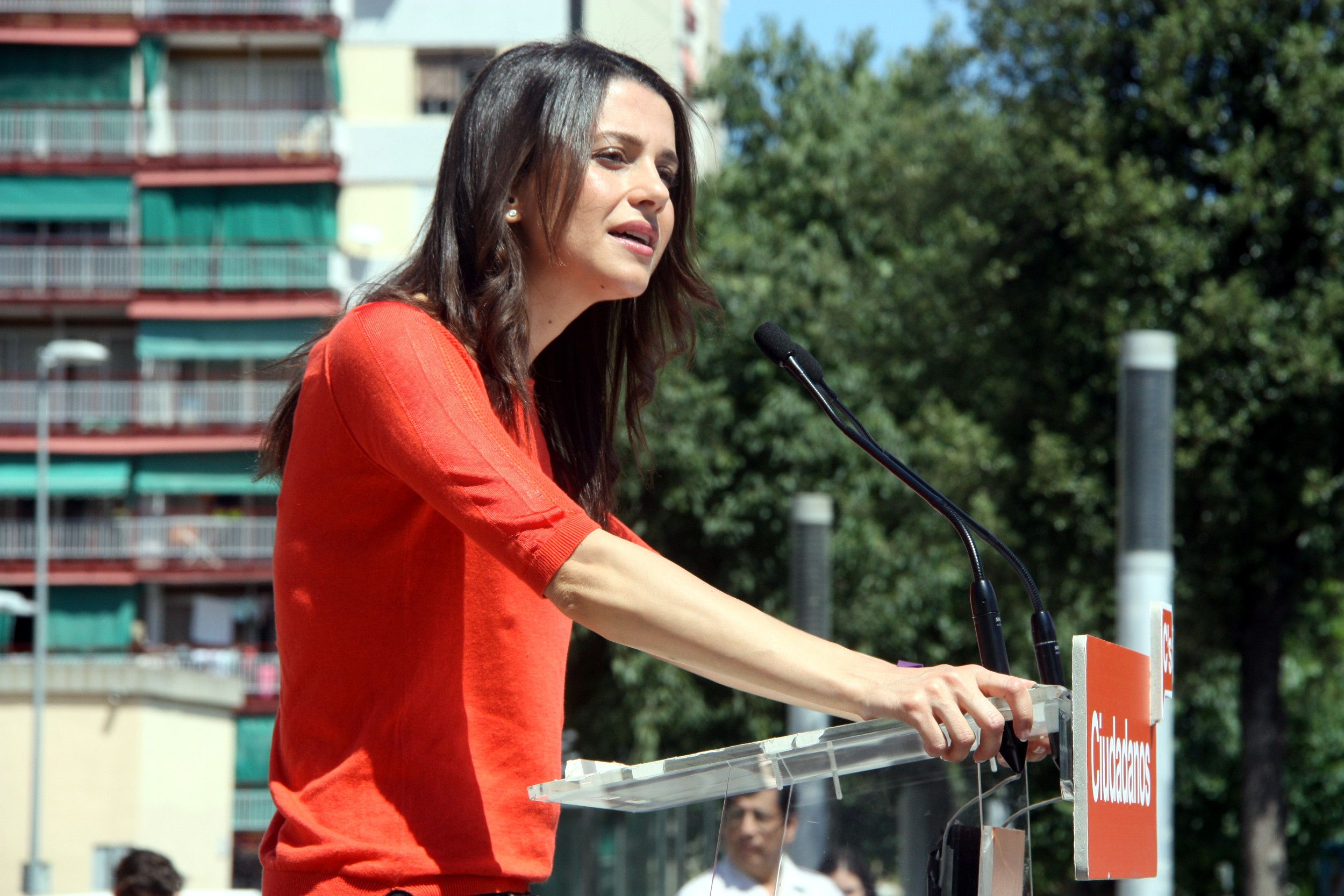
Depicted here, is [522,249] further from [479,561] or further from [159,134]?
[159,134]

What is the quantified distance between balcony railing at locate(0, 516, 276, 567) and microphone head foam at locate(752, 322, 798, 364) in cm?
3256

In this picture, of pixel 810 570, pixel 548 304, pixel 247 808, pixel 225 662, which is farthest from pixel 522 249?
pixel 225 662

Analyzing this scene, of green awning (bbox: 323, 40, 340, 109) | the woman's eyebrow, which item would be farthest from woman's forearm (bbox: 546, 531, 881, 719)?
green awning (bbox: 323, 40, 340, 109)

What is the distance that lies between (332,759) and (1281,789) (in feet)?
57.3

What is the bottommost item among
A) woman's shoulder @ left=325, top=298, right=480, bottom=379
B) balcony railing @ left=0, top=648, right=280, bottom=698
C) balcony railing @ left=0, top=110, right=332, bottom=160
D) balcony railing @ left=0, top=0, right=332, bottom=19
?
balcony railing @ left=0, top=648, right=280, bottom=698

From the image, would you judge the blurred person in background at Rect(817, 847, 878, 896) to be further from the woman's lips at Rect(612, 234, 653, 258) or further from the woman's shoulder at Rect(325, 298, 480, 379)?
the woman's lips at Rect(612, 234, 653, 258)

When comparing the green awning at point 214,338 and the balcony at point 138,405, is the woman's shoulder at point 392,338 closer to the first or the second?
the balcony at point 138,405

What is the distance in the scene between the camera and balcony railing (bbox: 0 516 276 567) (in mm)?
34188

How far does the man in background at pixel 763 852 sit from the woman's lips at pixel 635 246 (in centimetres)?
67

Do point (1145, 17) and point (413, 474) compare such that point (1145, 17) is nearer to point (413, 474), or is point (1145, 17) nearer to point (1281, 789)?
point (1281, 789)

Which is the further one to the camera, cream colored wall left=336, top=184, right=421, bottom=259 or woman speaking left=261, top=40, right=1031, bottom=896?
cream colored wall left=336, top=184, right=421, bottom=259

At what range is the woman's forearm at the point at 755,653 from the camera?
1.62m

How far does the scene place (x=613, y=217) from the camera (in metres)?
2.13

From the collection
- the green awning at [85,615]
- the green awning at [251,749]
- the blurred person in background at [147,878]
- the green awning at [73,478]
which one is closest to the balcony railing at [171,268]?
the green awning at [73,478]
